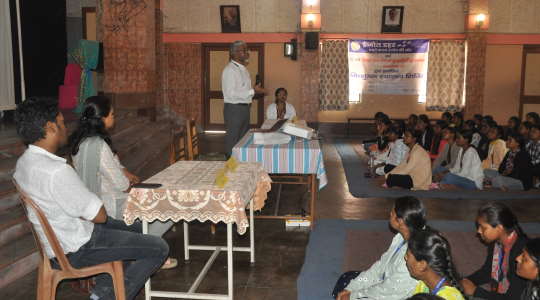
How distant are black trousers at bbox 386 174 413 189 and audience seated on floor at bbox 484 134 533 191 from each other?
1144 mm

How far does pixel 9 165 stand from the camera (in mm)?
4953

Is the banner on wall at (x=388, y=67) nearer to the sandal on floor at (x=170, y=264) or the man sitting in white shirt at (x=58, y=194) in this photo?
the sandal on floor at (x=170, y=264)

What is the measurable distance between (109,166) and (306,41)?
8972 millimetres

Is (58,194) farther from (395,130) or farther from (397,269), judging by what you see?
(395,130)

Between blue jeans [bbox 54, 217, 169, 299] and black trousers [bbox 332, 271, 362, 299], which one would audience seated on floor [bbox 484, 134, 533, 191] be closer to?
black trousers [bbox 332, 271, 362, 299]

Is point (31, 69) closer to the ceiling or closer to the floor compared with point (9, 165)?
closer to the ceiling

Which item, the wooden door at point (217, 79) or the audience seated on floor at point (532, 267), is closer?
the audience seated on floor at point (532, 267)

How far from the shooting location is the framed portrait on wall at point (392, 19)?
1197 cm

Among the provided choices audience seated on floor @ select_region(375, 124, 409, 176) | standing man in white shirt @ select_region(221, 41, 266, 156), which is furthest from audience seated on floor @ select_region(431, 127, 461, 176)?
standing man in white shirt @ select_region(221, 41, 266, 156)

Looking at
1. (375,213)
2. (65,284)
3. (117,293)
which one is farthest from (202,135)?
(117,293)

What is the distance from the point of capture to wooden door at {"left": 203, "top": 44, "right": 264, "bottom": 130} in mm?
12539

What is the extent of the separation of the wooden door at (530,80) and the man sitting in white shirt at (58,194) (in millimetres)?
11538

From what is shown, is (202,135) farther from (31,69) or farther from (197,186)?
(197,186)

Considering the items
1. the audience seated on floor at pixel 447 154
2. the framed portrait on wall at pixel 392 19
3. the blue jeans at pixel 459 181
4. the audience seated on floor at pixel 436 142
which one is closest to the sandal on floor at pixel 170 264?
the blue jeans at pixel 459 181
